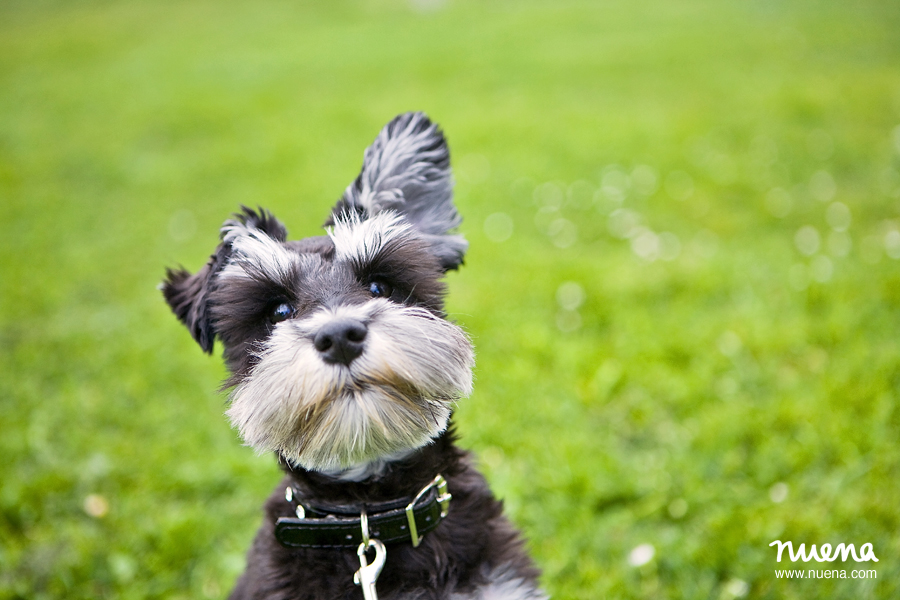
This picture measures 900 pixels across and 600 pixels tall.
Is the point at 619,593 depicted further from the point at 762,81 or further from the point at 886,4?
the point at 886,4

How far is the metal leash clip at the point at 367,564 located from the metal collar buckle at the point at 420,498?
0.38ft

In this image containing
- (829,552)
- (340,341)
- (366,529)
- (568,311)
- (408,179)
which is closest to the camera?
(340,341)

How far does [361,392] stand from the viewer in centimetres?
215

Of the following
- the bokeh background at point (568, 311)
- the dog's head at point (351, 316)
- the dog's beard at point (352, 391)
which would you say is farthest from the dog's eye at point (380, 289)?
the bokeh background at point (568, 311)

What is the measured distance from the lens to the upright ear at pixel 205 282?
2.61 m

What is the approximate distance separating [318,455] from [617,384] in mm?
2980

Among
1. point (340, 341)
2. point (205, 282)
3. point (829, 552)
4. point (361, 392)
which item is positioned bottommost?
point (829, 552)

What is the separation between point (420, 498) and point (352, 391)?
1.83 feet

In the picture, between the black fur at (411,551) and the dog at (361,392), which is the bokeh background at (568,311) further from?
the dog at (361,392)

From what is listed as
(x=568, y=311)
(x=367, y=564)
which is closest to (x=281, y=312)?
(x=367, y=564)

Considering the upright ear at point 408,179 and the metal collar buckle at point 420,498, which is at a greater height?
the upright ear at point 408,179

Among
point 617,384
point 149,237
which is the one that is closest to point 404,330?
point 617,384

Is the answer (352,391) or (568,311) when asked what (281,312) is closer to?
(352,391)

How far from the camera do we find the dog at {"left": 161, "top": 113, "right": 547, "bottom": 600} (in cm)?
217
